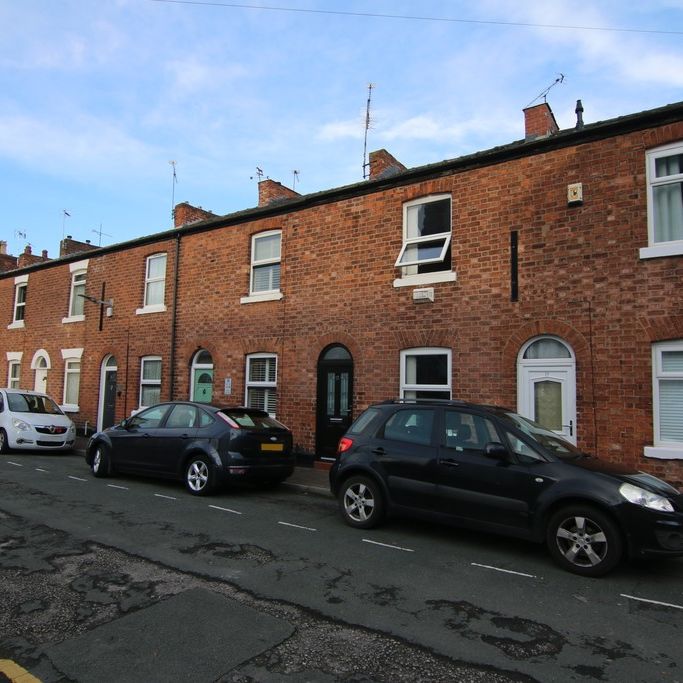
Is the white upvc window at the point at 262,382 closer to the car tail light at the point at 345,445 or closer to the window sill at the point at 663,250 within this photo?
the car tail light at the point at 345,445

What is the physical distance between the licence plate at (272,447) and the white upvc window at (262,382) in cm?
326

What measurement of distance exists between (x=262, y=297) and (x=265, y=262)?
898mm

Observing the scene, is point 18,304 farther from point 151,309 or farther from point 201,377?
point 201,377

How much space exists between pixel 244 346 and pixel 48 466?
4.92 m

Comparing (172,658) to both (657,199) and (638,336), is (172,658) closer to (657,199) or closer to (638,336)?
(638,336)

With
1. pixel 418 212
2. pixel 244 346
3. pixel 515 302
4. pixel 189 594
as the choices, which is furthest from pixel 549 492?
pixel 244 346

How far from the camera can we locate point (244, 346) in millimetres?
13195

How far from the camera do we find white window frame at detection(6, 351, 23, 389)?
66.5ft

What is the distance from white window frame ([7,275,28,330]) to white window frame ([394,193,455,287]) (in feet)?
52.3

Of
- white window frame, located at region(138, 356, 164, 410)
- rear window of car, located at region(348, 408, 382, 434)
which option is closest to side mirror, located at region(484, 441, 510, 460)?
rear window of car, located at region(348, 408, 382, 434)

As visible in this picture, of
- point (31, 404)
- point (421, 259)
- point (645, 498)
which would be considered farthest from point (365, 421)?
point (31, 404)

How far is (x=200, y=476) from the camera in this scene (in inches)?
347

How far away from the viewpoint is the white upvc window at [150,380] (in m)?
15.3

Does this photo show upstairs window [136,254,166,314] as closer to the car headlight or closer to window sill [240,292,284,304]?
window sill [240,292,284,304]
